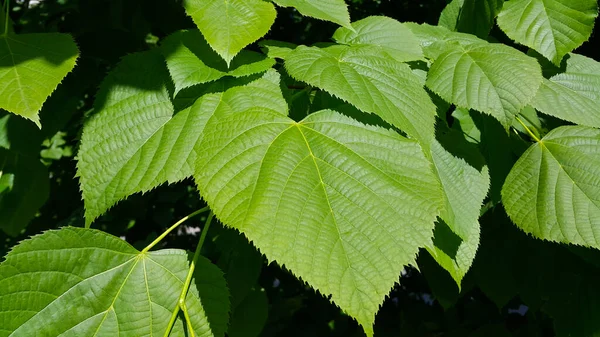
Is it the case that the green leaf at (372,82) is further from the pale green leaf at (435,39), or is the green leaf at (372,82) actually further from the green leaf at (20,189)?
the green leaf at (20,189)

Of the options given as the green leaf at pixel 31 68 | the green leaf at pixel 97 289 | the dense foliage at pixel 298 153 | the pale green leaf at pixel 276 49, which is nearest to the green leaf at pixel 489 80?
the dense foliage at pixel 298 153

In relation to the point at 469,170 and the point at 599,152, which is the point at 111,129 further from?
the point at 599,152

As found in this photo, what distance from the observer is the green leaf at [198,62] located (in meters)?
1.22

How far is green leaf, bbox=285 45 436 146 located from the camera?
1.17 m

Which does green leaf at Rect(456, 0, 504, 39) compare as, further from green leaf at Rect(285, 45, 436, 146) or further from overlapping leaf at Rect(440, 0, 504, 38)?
green leaf at Rect(285, 45, 436, 146)

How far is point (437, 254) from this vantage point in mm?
1275

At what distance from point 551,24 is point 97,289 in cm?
133

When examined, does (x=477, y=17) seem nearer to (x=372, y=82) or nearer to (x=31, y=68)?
(x=372, y=82)

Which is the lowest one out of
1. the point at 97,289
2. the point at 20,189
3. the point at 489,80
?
the point at 20,189

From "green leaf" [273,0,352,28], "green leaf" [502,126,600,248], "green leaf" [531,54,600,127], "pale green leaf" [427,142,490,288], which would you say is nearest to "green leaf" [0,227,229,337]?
"pale green leaf" [427,142,490,288]

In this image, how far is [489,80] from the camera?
1.35 m

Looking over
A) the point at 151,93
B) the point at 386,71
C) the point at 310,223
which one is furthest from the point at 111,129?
the point at 386,71

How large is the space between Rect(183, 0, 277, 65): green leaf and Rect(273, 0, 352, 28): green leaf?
0.20 feet

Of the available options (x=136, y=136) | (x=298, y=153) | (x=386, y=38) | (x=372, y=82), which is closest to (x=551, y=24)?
(x=386, y=38)
